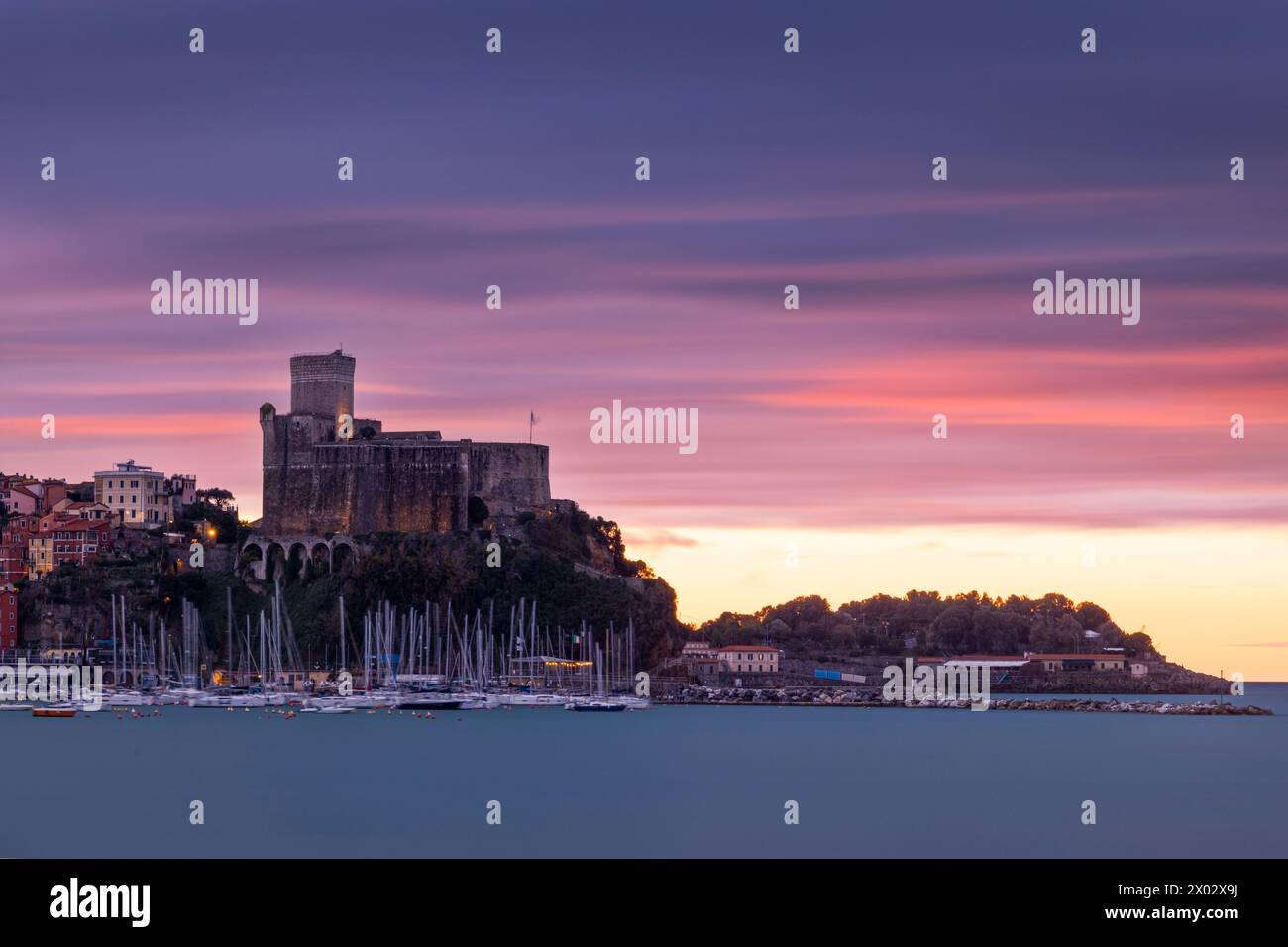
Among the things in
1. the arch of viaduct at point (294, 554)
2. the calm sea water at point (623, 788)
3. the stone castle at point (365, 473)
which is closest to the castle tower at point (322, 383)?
the stone castle at point (365, 473)

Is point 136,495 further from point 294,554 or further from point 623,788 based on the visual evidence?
point 623,788

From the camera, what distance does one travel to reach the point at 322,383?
357ft

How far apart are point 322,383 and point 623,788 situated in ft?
164

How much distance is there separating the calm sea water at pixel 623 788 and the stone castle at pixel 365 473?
12.7m

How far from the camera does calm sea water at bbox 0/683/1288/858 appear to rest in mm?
51031

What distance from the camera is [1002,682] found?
13412cm

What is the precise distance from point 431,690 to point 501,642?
630 centimetres

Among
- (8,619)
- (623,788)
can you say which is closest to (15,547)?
(8,619)

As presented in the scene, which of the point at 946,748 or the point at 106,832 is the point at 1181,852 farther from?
the point at 946,748

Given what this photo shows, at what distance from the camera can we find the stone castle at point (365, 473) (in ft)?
350


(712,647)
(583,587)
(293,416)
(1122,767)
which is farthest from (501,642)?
(1122,767)

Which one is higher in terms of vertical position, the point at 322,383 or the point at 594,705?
the point at 322,383

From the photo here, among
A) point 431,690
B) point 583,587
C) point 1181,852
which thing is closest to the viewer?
point 1181,852

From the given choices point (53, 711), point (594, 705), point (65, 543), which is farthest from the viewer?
point (65, 543)
